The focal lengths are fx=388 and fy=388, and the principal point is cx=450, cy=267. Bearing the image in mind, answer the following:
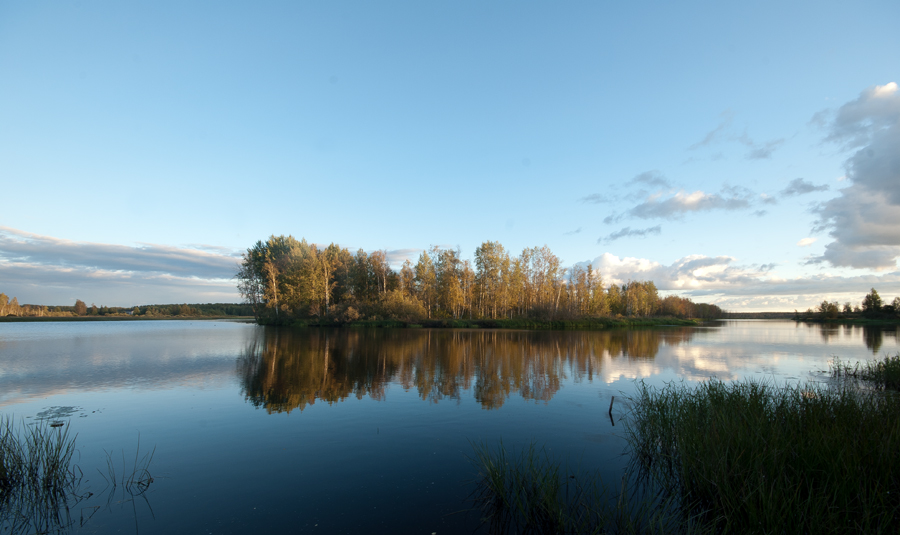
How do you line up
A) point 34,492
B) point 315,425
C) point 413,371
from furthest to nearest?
point 413,371 < point 315,425 < point 34,492

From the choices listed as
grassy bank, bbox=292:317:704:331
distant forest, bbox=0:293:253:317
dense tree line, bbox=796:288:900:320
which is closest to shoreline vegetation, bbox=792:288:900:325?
dense tree line, bbox=796:288:900:320

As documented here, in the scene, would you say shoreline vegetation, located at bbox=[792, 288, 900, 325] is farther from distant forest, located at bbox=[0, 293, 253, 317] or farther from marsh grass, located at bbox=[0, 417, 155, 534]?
distant forest, located at bbox=[0, 293, 253, 317]

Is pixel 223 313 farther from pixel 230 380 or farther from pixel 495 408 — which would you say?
pixel 495 408

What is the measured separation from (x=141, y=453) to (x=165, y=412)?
364 centimetres

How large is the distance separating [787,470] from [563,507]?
3.28 m

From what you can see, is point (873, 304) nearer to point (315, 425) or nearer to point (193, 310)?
point (315, 425)

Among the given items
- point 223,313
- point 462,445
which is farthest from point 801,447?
point 223,313

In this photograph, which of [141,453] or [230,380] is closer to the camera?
[141,453]

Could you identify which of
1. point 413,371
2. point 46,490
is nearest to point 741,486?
point 46,490

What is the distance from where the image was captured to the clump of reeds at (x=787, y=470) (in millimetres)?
4324

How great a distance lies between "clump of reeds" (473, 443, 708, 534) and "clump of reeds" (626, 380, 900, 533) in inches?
23.7

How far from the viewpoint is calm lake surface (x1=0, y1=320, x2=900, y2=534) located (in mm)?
5945

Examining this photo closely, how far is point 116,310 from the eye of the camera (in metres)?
135

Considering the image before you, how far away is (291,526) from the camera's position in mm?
5488
